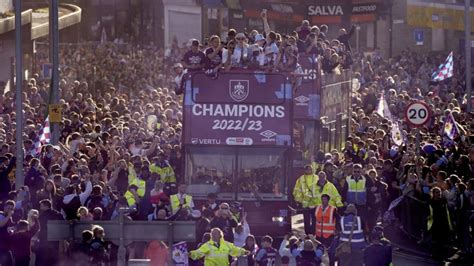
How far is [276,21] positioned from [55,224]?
4613 centimetres

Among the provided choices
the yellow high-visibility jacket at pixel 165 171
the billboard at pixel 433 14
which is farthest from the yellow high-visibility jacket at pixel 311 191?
the billboard at pixel 433 14

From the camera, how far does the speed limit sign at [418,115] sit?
83.6 feet

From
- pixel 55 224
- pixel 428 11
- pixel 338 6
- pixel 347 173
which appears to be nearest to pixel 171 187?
pixel 347 173

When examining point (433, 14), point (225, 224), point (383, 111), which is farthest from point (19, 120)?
point (433, 14)

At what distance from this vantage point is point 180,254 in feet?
65.9

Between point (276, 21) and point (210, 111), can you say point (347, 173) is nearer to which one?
point (210, 111)

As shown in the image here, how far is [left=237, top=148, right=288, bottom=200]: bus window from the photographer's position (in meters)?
22.3

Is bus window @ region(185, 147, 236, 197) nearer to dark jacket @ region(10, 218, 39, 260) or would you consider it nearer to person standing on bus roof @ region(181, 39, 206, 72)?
person standing on bus roof @ region(181, 39, 206, 72)

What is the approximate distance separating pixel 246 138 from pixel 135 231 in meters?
6.42

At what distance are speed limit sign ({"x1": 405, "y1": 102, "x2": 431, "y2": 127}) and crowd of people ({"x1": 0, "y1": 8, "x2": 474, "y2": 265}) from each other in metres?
0.61

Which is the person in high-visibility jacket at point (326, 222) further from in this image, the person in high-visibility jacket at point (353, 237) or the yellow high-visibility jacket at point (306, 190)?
the person in high-visibility jacket at point (353, 237)

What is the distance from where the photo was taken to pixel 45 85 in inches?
1458

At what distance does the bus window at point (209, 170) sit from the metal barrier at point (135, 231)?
18.4 feet

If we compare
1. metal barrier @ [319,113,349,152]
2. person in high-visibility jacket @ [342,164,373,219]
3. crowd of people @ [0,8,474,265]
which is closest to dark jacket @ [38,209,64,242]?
crowd of people @ [0,8,474,265]
